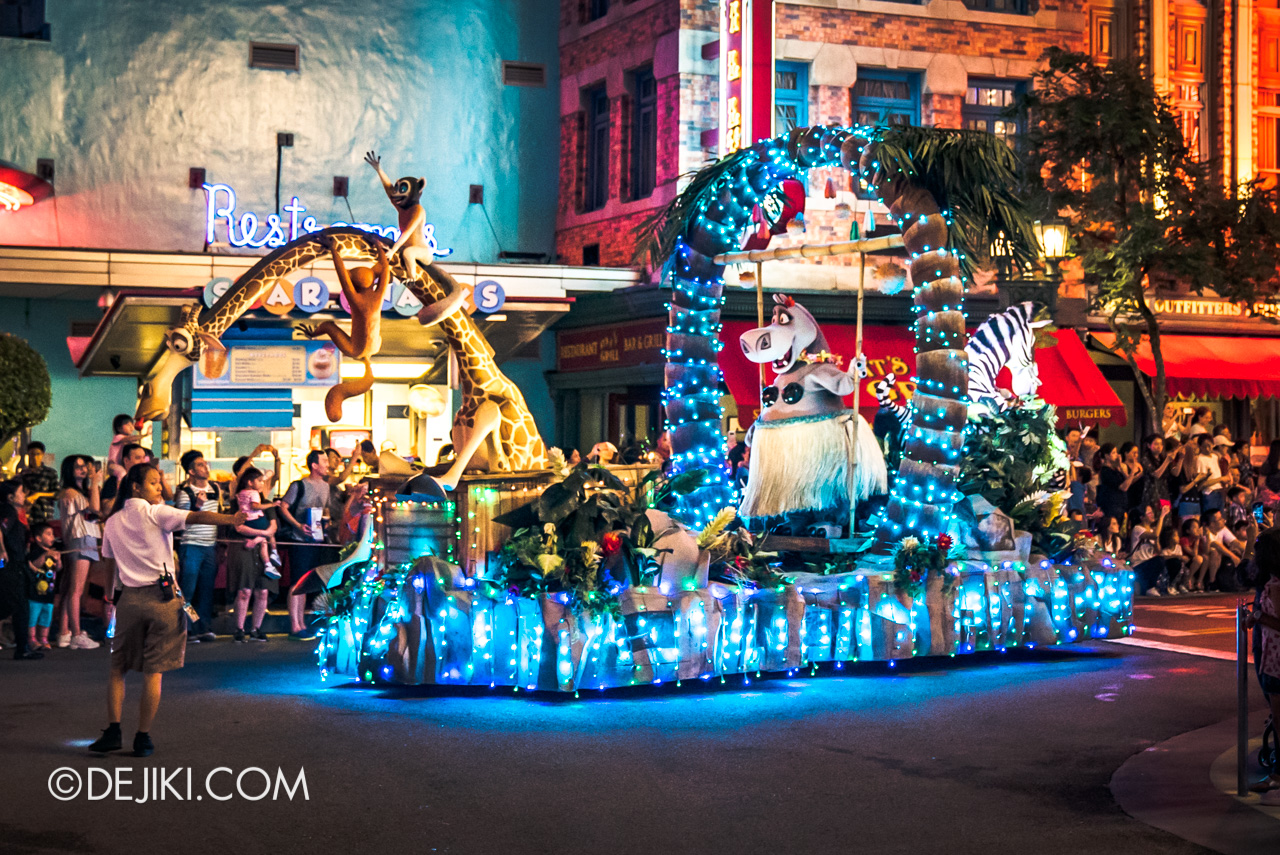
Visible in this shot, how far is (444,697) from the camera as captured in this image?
33.9 feet

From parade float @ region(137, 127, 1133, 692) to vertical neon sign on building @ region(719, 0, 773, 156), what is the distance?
7010 mm

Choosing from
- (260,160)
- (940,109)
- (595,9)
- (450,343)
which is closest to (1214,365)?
(940,109)

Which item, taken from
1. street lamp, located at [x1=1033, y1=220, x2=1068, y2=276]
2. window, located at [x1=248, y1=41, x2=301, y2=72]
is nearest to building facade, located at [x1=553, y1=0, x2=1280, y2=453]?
street lamp, located at [x1=1033, y1=220, x2=1068, y2=276]

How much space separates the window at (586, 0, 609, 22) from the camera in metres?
24.2

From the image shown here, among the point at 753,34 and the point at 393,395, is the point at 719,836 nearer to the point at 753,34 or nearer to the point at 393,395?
the point at 753,34

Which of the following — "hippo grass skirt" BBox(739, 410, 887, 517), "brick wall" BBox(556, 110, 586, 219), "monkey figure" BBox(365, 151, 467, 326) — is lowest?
"hippo grass skirt" BBox(739, 410, 887, 517)

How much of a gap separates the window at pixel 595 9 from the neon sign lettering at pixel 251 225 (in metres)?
4.83

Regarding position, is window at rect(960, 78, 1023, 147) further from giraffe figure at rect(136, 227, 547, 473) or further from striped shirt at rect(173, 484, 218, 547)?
striped shirt at rect(173, 484, 218, 547)

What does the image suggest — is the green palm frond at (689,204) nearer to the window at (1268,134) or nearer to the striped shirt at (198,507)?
the striped shirt at (198,507)

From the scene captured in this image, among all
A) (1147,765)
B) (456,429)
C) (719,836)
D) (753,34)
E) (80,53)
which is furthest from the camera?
(80,53)

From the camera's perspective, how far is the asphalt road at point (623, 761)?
22.0 ft

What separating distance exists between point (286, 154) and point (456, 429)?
42.0ft

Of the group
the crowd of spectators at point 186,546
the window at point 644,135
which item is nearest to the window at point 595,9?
the window at point 644,135

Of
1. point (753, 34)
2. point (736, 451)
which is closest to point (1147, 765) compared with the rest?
point (736, 451)
